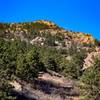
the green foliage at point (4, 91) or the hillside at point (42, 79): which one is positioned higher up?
the hillside at point (42, 79)

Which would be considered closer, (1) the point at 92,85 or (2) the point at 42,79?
(1) the point at 92,85

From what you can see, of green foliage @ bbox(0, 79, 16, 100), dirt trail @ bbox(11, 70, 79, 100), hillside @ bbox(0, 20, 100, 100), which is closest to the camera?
green foliage @ bbox(0, 79, 16, 100)

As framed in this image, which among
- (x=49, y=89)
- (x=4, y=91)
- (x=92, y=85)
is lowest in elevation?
(x=4, y=91)

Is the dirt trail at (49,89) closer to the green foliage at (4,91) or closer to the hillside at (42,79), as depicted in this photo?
the hillside at (42,79)

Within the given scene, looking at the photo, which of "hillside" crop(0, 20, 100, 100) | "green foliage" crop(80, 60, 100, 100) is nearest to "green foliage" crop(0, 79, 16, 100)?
"hillside" crop(0, 20, 100, 100)

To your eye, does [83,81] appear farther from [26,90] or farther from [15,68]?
[15,68]

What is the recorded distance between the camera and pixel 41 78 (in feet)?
262

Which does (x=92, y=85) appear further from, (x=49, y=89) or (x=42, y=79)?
(x=42, y=79)

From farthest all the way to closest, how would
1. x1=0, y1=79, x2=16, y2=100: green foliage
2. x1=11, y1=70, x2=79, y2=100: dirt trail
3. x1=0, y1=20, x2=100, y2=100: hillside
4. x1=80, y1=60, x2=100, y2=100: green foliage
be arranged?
x1=11, y1=70, x2=79, y2=100: dirt trail → x1=80, y1=60, x2=100, y2=100: green foliage → x1=0, y1=20, x2=100, y2=100: hillside → x1=0, y1=79, x2=16, y2=100: green foliage

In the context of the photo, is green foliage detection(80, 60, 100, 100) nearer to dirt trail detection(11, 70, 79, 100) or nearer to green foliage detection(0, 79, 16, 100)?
dirt trail detection(11, 70, 79, 100)

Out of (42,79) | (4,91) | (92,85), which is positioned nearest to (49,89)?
(42,79)

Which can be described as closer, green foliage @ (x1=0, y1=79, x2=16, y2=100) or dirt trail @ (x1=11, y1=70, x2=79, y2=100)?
green foliage @ (x1=0, y1=79, x2=16, y2=100)

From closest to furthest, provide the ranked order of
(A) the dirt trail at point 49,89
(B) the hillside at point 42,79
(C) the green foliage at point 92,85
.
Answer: (B) the hillside at point 42,79 < (C) the green foliage at point 92,85 < (A) the dirt trail at point 49,89

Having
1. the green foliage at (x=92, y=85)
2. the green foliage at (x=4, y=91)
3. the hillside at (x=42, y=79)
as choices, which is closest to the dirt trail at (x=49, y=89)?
the hillside at (x=42, y=79)
